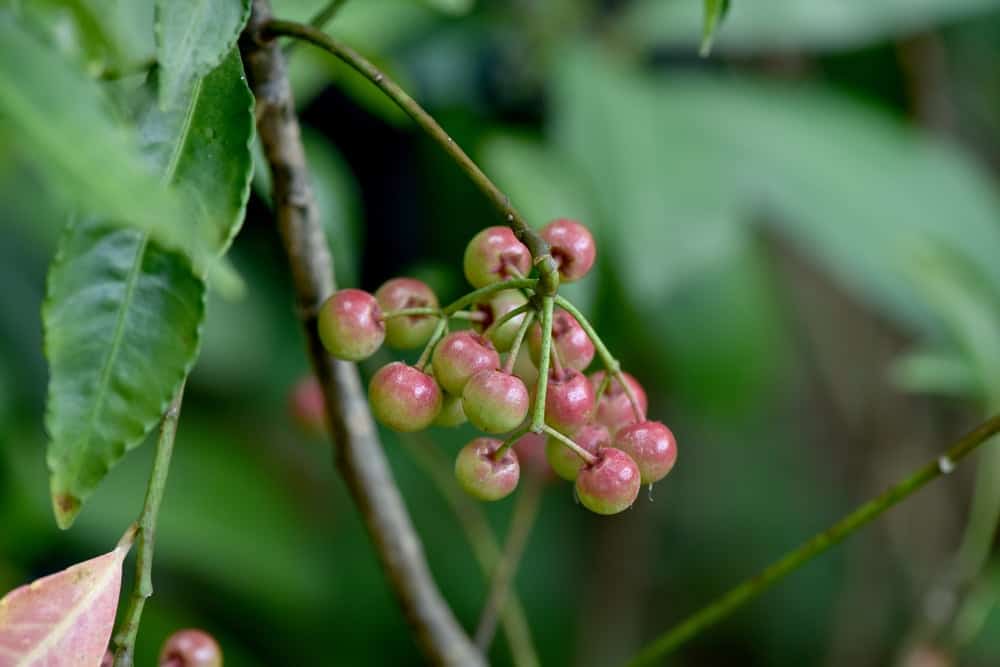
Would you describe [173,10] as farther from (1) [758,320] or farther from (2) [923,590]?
(2) [923,590]

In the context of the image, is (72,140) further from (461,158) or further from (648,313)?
(648,313)

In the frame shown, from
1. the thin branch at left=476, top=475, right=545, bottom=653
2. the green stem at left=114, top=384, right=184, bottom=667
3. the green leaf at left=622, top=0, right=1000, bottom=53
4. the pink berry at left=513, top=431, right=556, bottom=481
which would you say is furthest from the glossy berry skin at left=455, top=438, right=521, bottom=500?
the green leaf at left=622, top=0, right=1000, bottom=53

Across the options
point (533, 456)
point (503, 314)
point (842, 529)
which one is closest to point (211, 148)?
point (503, 314)

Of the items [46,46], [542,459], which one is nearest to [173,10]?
[46,46]

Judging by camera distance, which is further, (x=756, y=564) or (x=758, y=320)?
(x=756, y=564)

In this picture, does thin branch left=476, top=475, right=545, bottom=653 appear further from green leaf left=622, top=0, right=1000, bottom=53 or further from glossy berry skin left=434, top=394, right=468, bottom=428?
green leaf left=622, top=0, right=1000, bottom=53
